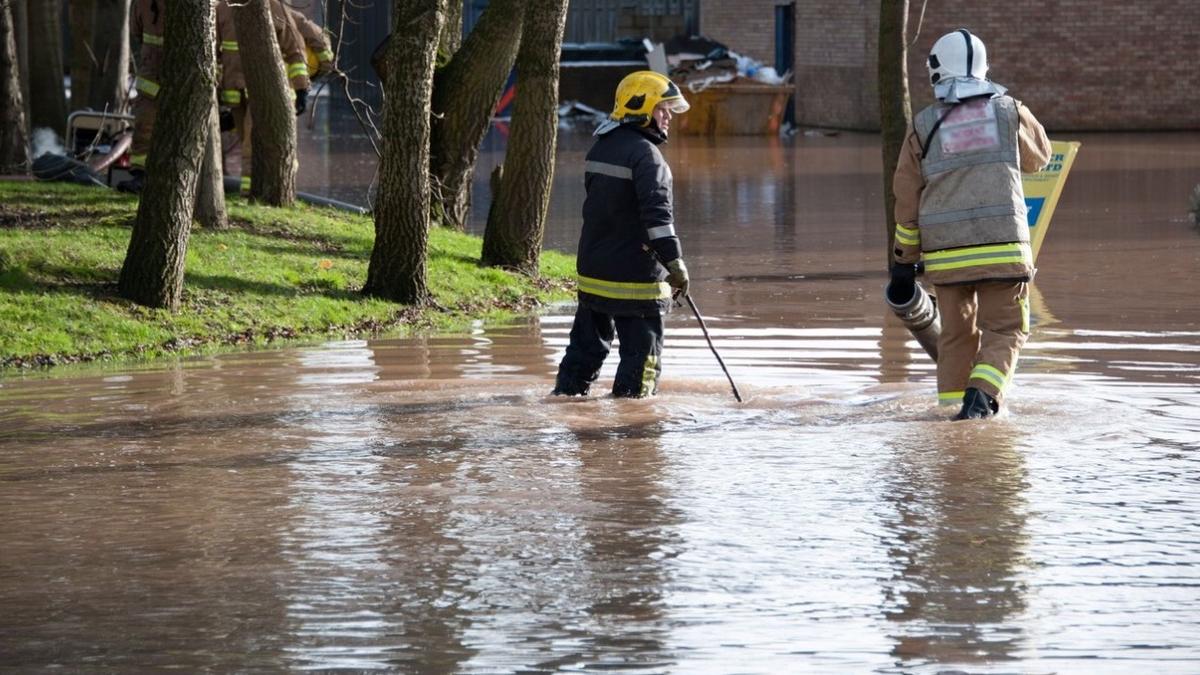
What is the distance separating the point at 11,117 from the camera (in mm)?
17641

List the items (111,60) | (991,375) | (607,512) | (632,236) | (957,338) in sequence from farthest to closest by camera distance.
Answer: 1. (111,60)
2. (632,236)
3. (957,338)
4. (991,375)
5. (607,512)

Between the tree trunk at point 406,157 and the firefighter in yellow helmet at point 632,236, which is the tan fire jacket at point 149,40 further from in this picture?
the firefighter in yellow helmet at point 632,236

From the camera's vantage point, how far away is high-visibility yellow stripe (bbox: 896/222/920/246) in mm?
8468

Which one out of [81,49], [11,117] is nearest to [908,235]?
[11,117]

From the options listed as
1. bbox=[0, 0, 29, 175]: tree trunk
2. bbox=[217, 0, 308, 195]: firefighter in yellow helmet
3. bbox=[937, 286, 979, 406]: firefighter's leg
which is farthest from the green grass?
bbox=[937, 286, 979, 406]: firefighter's leg

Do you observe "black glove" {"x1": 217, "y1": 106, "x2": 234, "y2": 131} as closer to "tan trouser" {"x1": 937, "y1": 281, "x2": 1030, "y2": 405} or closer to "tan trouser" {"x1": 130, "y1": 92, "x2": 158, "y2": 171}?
"tan trouser" {"x1": 130, "y1": 92, "x2": 158, "y2": 171}

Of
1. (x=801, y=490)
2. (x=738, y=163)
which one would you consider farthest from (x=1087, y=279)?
(x=738, y=163)

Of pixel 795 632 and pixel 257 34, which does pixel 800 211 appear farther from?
pixel 795 632

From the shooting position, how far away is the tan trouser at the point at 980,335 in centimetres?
824

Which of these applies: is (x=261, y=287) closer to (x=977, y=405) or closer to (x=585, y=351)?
(x=585, y=351)

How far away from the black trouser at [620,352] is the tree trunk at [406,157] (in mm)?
3547

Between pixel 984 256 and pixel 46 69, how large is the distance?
610 inches

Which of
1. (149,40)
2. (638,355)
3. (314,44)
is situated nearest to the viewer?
(638,355)

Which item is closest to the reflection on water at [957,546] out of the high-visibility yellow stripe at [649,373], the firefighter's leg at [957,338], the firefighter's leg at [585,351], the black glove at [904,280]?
the firefighter's leg at [957,338]
